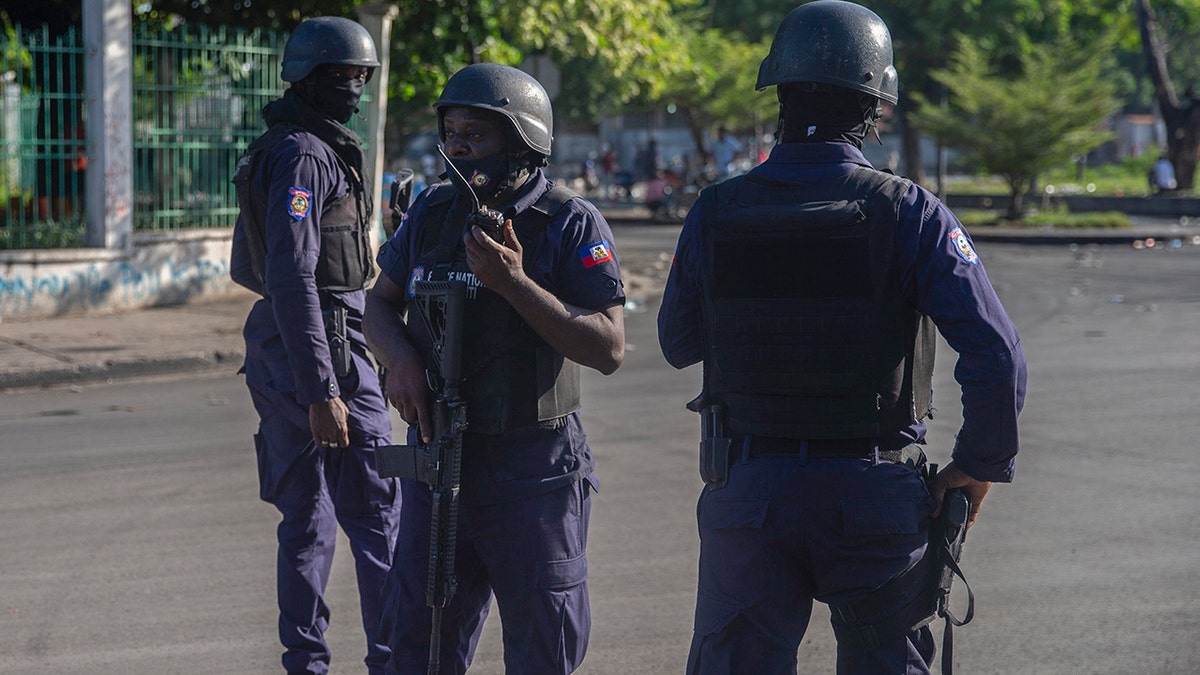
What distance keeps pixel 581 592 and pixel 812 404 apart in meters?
0.71

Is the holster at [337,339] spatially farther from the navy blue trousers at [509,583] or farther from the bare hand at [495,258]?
the bare hand at [495,258]

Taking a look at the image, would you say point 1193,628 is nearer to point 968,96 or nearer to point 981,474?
point 981,474

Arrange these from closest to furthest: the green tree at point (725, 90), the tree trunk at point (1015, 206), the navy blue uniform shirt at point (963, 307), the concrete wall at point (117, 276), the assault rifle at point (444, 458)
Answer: the navy blue uniform shirt at point (963, 307), the assault rifle at point (444, 458), the concrete wall at point (117, 276), the tree trunk at point (1015, 206), the green tree at point (725, 90)

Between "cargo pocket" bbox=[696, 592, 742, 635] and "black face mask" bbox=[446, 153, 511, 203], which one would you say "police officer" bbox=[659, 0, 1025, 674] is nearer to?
"cargo pocket" bbox=[696, 592, 742, 635]

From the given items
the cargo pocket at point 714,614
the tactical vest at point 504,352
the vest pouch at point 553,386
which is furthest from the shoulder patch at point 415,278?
the cargo pocket at point 714,614

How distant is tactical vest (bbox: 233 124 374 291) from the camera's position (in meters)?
3.98

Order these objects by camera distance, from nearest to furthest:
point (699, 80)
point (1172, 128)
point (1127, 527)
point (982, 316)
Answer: point (982, 316) < point (1127, 527) < point (699, 80) < point (1172, 128)

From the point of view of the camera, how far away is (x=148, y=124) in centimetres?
1272

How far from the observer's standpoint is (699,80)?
86.5ft

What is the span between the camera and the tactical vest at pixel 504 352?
10.2 ft

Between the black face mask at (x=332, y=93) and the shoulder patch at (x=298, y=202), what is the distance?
0.35 m

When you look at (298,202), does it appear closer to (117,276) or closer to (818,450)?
(818,450)

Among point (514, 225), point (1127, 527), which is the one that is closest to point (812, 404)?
point (514, 225)

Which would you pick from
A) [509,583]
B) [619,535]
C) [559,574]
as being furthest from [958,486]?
[619,535]
